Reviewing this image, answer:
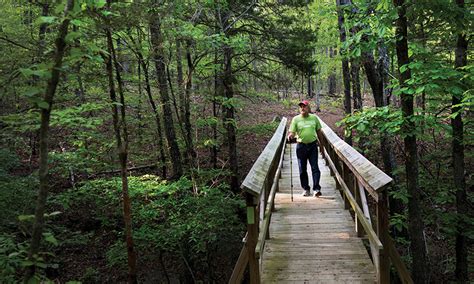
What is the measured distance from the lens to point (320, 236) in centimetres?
561

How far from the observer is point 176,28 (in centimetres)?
797

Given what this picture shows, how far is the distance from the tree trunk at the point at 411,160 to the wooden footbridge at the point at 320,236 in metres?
0.68

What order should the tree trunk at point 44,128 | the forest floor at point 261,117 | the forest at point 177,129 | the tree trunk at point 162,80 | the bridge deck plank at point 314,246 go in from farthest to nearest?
1. the forest floor at point 261,117
2. the tree trunk at point 162,80
3. the bridge deck plank at point 314,246
4. the forest at point 177,129
5. the tree trunk at point 44,128

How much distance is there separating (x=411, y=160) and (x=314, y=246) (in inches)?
75.7

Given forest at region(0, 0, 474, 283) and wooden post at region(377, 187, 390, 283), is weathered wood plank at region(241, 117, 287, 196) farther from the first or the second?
forest at region(0, 0, 474, 283)

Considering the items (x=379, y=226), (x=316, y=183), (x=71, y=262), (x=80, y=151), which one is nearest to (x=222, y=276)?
(x=316, y=183)

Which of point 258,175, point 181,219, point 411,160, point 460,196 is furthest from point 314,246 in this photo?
point 460,196

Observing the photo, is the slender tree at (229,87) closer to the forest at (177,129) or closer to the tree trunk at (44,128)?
the forest at (177,129)

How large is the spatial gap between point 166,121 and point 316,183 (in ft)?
18.6

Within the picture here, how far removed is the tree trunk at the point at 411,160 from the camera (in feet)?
16.3

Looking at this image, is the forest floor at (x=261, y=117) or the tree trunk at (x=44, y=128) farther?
the forest floor at (x=261, y=117)

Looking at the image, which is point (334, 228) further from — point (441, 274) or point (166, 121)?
point (166, 121)

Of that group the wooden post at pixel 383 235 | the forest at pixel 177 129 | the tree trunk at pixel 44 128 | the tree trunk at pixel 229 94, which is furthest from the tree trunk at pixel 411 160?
the tree trunk at pixel 229 94

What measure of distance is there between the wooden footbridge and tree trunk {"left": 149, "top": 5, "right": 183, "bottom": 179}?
350cm
